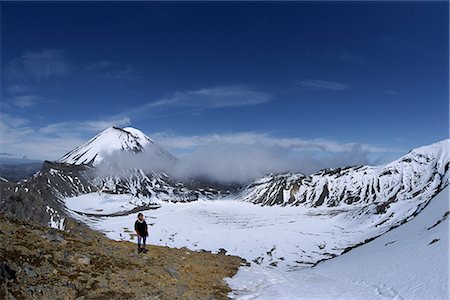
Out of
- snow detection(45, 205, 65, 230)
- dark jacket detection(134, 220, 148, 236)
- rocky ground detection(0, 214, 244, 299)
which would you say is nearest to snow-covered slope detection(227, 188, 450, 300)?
rocky ground detection(0, 214, 244, 299)

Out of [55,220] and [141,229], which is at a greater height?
[55,220]

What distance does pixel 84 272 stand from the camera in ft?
59.2

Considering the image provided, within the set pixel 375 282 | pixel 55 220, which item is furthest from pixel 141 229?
pixel 55 220

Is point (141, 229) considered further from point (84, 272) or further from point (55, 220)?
point (55, 220)

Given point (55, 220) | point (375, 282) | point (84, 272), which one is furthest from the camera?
point (55, 220)

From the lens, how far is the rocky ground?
15273 millimetres

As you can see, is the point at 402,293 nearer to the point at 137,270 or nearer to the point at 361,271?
the point at 361,271

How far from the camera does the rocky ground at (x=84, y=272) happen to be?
15273 millimetres

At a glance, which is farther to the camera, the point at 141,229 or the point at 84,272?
the point at 141,229

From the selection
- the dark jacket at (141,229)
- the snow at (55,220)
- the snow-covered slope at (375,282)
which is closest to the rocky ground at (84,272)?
the dark jacket at (141,229)

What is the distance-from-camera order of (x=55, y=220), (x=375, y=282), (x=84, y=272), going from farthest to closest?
(x=55, y=220) → (x=375, y=282) → (x=84, y=272)

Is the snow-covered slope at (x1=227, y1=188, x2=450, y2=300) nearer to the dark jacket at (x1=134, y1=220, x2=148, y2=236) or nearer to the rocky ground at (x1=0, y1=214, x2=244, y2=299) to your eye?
the rocky ground at (x1=0, y1=214, x2=244, y2=299)

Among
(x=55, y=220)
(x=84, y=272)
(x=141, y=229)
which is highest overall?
(x=55, y=220)

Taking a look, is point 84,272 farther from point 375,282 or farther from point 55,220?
point 55,220
